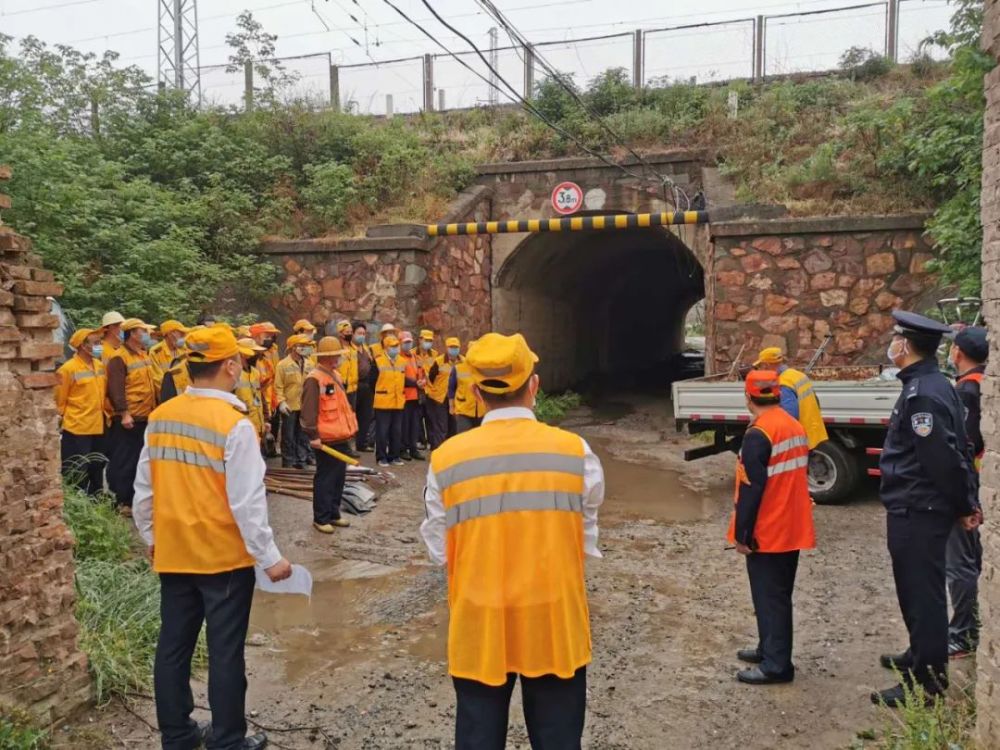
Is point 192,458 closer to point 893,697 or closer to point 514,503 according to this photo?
point 514,503

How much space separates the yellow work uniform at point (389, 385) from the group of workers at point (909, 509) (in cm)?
642

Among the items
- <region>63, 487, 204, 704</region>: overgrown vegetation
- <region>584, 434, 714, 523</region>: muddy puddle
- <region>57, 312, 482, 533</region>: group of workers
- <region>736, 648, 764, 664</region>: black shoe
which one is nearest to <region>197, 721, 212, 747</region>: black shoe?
<region>63, 487, 204, 704</region>: overgrown vegetation

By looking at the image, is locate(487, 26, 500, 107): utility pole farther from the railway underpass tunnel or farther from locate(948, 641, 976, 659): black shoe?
locate(948, 641, 976, 659): black shoe

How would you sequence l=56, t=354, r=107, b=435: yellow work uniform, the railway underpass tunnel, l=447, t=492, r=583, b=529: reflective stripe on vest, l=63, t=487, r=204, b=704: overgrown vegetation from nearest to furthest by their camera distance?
1. l=447, t=492, r=583, b=529: reflective stripe on vest
2. l=63, t=487, r=204, b=704: overgrown vegetation
3. l=56, t=354, r=107, b=435: yellow work uniform
4. the railway underpass tunnel

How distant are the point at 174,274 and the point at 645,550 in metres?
8.44

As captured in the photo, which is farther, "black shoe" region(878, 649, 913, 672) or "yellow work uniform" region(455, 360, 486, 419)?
"yellow work uniform" region(455, 360, 486, 419)

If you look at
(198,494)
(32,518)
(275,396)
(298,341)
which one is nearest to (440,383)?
(298,341)

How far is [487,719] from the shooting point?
8.52 feet

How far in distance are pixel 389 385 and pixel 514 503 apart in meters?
7.89

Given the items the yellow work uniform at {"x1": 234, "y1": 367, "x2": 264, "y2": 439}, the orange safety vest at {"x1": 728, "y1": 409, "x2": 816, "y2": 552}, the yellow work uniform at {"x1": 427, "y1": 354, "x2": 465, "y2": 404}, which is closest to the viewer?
the orange safety vest at {"x1": 728, "y1": 409, "x2": 816, "y2": 552}

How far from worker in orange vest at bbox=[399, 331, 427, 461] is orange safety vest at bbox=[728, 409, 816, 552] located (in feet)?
22.6

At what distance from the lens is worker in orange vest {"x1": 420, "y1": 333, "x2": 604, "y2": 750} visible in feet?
8.31

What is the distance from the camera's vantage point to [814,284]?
38.0ft

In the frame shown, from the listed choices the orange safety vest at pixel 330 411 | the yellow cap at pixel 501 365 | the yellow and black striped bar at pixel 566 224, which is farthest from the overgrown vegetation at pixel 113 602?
the yellow and black striped bar at pixel 566 224
